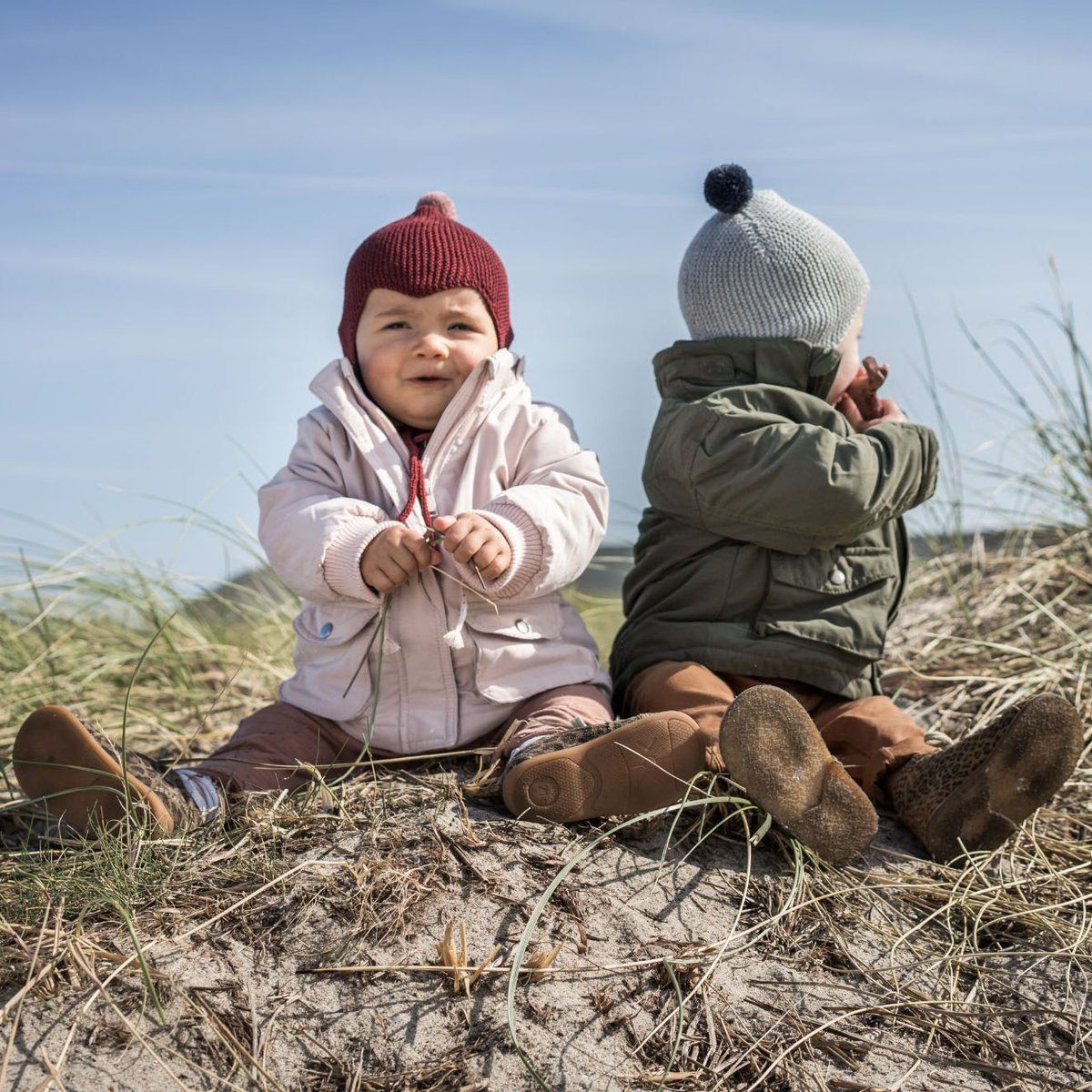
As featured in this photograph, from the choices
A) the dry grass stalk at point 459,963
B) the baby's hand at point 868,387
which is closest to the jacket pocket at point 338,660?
the dry grass stalk at point 459,963

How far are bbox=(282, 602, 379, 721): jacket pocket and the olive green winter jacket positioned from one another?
2.41 ft

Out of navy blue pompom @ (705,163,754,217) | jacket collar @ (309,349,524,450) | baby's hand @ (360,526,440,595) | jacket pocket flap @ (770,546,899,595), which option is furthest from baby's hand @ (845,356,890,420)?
baby's hand @ (360,526,440,595)

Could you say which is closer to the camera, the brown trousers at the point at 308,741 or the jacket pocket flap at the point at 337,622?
the brown trousers at the point at 308,741

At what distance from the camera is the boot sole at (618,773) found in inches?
96.9

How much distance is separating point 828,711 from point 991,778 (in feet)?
1.91

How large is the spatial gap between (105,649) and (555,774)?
292 cm

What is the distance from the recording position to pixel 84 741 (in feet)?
8.40

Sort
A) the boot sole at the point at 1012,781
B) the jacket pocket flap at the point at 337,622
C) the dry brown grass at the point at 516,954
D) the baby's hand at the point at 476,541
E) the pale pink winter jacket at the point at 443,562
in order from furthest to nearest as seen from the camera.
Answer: the jacket pocket flap at the point at 337,622 < the pale pink winter jacket at the point at 443,562 < the baby's hand at the point at 476,541 < the boot sole at the point at 1012,781 < the dry brown grass at the point at 516,954

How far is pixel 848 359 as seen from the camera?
330 centimetres

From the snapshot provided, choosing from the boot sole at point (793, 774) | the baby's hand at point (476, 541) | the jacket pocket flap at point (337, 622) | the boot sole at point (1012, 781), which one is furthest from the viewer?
the jacket pocket flap at point (337, 622)

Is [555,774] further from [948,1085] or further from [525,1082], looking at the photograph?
[948,1085]

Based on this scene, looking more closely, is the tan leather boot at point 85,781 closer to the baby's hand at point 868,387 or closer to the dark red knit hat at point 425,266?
the dark red knit hat at point 425,266

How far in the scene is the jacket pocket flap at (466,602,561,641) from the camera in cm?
293

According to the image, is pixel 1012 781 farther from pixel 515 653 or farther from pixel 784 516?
pixel 515 653
